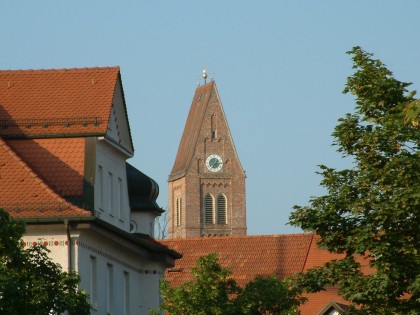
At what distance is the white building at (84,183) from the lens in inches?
1412

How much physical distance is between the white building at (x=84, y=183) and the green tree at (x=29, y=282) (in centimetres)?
743

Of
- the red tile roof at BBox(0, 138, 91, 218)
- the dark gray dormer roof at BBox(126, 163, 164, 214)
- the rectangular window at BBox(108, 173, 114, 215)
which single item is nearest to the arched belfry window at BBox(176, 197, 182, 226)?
the dark gray dormer roof at BBox(126, 163, 164, 214)

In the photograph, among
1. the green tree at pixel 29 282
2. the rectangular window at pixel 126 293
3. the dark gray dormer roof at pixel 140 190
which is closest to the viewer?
the green tree at pixel 29 282

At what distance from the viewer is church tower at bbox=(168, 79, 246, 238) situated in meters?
169

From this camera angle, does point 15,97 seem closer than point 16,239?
No

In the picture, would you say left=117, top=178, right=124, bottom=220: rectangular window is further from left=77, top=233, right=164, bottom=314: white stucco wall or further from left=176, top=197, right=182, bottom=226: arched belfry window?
left=176, top=197, right=182, bottom=226: arched belfry window

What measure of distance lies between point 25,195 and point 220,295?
10350 mm

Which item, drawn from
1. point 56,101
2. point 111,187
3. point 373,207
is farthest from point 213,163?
point 373,207

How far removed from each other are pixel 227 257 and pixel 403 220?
5132 cm

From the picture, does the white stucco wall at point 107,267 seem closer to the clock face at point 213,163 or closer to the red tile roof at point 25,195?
the red tile roof at point 25,195

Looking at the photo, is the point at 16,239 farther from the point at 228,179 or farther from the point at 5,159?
the point at 228,179

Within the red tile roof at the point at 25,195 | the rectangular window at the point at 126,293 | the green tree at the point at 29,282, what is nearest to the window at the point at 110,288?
the rectangular window at the point at 126,293

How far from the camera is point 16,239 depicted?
25.8 meters

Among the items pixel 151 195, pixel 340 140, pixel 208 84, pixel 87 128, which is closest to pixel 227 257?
pixel 151 195
